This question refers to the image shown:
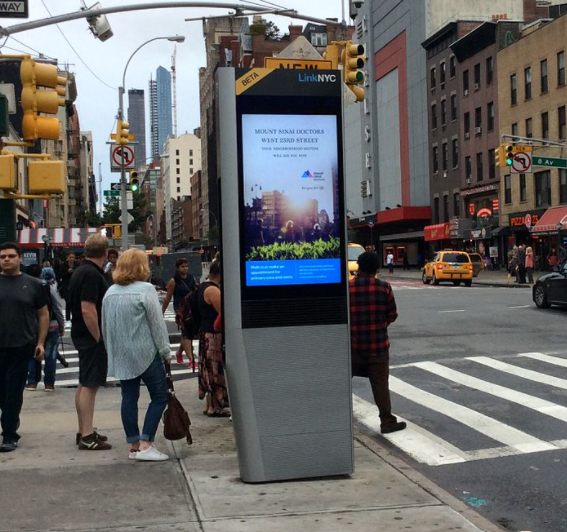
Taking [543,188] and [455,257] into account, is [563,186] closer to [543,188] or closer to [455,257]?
[543,188]

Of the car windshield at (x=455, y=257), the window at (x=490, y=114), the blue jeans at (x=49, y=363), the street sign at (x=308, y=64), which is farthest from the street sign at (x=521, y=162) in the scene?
the street sign at (x=308, y=64)

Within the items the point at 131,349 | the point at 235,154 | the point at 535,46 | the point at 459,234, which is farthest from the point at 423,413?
the point at 459,234

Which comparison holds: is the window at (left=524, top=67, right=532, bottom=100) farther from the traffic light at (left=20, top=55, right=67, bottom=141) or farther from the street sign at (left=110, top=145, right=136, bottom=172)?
the traffic light at (left=20, top=55, right=67, bottom=141)

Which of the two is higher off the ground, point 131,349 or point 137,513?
point 131,349

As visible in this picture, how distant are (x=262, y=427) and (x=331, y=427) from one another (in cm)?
57

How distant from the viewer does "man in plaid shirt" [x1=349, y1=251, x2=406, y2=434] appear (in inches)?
339

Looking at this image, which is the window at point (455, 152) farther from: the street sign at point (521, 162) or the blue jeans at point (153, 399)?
the blue jeans at point (153, 399)

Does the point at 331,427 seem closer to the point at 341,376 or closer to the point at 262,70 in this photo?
the point at 341,376

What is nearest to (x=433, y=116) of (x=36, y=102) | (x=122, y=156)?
(x=122, y=156)

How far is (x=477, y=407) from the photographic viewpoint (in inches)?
408

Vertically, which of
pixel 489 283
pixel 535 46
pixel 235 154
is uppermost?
pixel 535 46

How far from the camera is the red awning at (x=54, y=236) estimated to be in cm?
5031

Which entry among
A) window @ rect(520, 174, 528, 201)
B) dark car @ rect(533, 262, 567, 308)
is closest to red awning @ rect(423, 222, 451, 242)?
window @ rect(520, 174, 528, 201)

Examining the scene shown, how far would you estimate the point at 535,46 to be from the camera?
5009 centimetres
